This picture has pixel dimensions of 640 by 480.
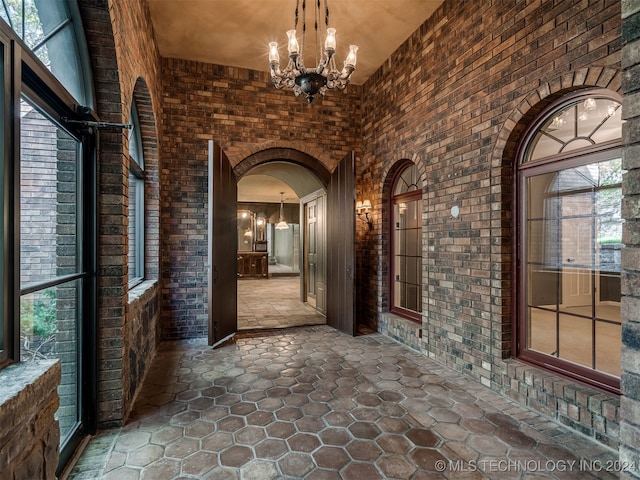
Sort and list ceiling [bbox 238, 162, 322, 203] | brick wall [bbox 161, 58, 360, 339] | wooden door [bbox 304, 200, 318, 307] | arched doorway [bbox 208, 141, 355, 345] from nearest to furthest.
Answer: arched doorway [bbox 208, 141, 355, 345] < brick wall [bbox 161, 58, 360, 339] < ceiling [bbox 238, 162, 322, 203] < wooden door [bbox 304, 200, 318, 307]

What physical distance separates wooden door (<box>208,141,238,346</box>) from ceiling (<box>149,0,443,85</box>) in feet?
4.73

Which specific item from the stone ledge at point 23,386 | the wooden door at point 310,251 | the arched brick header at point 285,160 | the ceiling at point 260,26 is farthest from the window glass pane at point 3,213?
the wooden door at point 310,251

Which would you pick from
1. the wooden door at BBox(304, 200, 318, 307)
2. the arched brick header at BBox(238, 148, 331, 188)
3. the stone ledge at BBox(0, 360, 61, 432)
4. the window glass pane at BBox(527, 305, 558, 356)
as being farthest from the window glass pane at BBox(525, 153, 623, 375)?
the wooden door at BBox(304, 200, 318, 307)

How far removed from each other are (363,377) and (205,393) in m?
1.47

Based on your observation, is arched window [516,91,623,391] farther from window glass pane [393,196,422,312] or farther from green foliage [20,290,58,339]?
green foliage [20,290,58,339]

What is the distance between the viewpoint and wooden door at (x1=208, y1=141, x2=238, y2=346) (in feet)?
13.0

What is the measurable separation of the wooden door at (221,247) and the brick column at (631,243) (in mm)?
3571

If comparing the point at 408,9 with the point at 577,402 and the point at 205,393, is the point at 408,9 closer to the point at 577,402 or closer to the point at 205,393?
the point at 577,402

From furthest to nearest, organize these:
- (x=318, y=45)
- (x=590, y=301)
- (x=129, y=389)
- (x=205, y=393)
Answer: (x=318, y=45), (x=205, y=393), (x=129, y=389), (x=590, y=301)

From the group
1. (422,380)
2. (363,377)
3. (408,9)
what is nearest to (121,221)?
(363,377)

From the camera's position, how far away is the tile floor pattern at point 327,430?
1980 millimetres

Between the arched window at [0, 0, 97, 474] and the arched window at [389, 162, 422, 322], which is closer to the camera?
the arched window at [0, 0, 97, 474]

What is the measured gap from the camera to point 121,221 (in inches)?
95.9

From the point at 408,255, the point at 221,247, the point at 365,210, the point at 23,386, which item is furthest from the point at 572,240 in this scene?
the point at 221,247
